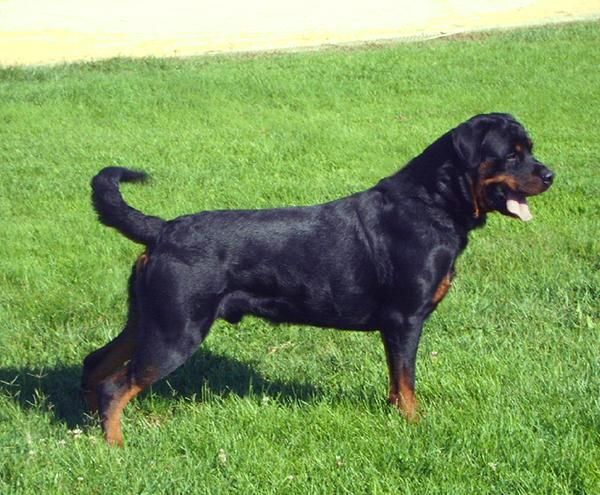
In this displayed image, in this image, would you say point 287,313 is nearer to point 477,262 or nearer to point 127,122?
point 477,262

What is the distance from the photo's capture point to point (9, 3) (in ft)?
120

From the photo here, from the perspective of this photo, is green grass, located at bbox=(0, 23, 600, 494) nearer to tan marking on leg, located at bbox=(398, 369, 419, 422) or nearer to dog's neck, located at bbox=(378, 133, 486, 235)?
tan marking on leg, located at bbox=(398, 369, 419, 422)

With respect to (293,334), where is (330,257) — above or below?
above

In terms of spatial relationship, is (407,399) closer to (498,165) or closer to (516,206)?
(516,206)

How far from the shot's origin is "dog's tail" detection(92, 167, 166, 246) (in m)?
5.20

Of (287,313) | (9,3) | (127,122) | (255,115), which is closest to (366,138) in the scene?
(255,115)

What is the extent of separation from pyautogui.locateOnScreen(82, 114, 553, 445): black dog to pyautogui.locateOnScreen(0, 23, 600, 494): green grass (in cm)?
37

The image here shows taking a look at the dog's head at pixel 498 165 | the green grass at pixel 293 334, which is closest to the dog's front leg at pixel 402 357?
the green grass at pixel 293 334

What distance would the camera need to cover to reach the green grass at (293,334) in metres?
4.46

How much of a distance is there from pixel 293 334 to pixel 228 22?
24896 mm

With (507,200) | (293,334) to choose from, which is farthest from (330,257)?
(293,334)

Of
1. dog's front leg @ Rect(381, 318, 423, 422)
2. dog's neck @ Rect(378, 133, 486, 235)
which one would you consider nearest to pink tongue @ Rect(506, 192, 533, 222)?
dog's neck @ Rect(378, 133, 486, 235)

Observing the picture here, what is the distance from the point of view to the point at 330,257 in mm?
5207

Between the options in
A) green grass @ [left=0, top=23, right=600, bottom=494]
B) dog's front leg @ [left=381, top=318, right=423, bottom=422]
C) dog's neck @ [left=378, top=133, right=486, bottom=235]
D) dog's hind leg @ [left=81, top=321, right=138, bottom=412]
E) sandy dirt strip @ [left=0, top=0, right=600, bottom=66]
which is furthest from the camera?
sandy dirt strip @ [left=0, top=0, right=600, bottom=66]
